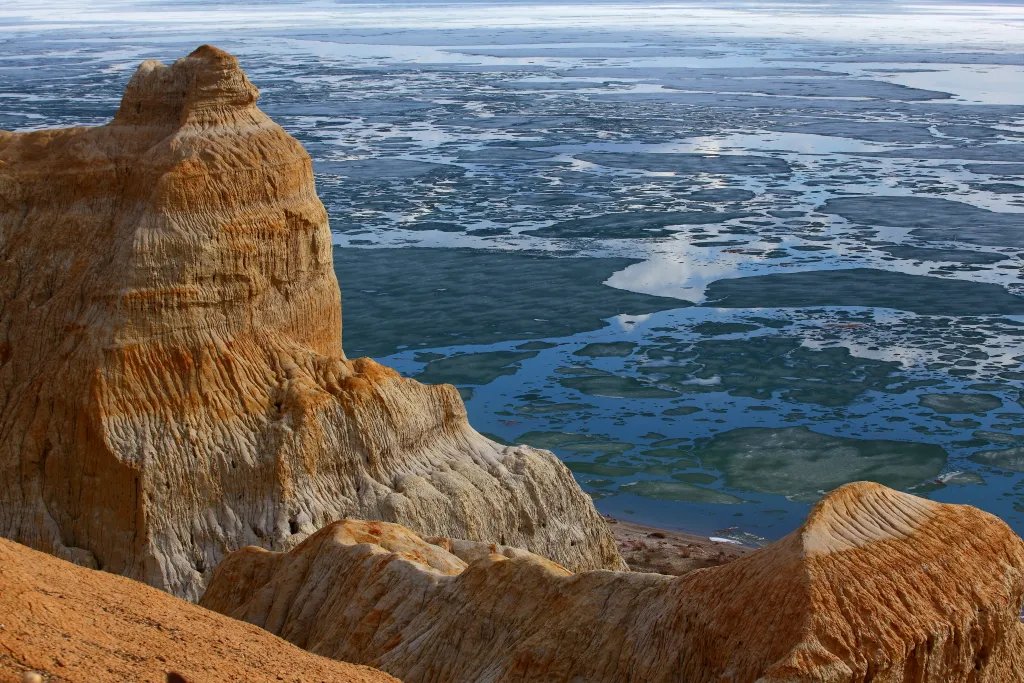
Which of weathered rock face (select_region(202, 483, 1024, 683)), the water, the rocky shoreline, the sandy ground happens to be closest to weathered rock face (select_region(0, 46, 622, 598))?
the rocky shoreline

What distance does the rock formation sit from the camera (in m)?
8.70

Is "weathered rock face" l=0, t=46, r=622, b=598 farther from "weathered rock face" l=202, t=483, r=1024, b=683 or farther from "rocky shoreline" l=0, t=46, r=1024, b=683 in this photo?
"weathered rock face" l=202, t=483, r=1024, b=683

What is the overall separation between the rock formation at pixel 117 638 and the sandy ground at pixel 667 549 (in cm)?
1539

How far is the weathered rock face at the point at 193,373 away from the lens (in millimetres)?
18047

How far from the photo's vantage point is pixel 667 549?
26.8 meters

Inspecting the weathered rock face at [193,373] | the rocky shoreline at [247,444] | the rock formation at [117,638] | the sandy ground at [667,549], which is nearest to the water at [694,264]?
the sandy ground at [667,549]

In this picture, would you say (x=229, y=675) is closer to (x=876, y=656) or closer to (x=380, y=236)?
(x=876, y=656)

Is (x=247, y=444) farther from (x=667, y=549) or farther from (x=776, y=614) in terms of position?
(x=667, y=549)

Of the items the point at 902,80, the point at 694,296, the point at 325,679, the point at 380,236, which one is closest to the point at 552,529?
the point at 325,679

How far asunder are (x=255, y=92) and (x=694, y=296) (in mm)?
25898

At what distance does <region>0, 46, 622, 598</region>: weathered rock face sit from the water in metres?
10.7

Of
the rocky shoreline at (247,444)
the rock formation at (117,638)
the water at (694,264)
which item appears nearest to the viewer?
the rock formation at (117,638)

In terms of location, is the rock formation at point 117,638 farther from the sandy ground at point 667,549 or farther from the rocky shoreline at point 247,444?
the sandy ground at point 667,549

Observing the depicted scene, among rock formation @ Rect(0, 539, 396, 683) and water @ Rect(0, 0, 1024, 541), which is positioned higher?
rock formation @ Rect(0, 539, 396, 683)
